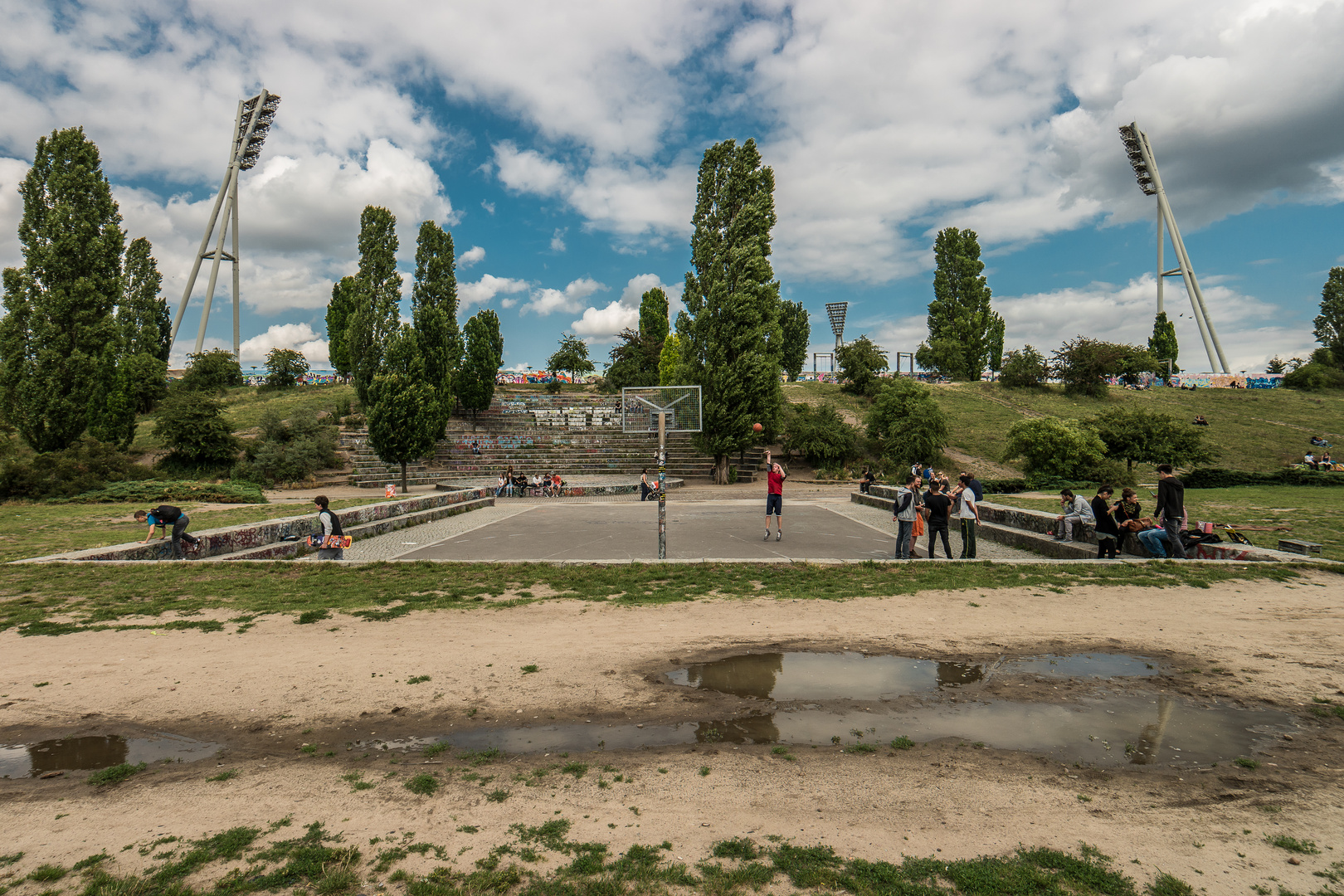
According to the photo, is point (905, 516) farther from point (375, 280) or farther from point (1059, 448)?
point (375, 280)

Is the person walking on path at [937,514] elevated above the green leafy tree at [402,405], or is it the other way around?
the green leafy tree at [402,405]

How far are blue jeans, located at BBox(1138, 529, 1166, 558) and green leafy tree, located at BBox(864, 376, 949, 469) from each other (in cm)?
2278

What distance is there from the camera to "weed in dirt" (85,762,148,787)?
4.04m

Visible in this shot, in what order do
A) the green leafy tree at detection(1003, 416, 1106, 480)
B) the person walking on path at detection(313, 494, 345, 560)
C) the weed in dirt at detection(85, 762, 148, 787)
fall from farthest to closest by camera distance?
the green leafy tree at detection(1003, 416, 1106, 480) → the person walking on path at detection(313, 494, 345, 560) → the weed in dirt at detection(85, 762, 148, 787)

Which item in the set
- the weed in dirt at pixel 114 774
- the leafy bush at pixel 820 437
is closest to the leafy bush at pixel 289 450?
the leafy bush at pixel 820 437

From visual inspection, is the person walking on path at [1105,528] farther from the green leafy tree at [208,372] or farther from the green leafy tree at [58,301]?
the green leafy tree at [208,372]

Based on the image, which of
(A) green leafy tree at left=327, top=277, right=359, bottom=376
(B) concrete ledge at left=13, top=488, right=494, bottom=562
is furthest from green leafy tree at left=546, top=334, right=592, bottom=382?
(B) concrete ledge at left=13, top=488, right=494, bottom=562

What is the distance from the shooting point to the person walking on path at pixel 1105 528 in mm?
11117

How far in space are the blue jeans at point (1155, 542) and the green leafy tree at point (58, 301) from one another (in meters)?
39.1

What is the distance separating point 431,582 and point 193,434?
29.9m

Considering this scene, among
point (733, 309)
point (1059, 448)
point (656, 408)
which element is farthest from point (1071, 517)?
point (733, 309)

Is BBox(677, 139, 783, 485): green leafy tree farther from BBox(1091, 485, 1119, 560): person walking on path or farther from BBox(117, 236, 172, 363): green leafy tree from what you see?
BBox(117, 236, 172, 363): green leafy tree

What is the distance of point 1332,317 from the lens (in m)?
67.9

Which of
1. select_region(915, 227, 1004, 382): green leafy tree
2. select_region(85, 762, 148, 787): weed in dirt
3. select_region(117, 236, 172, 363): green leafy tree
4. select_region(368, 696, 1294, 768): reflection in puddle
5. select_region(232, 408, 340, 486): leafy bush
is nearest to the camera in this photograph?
select_region(85, 762, 148, 787): weed in dirt
